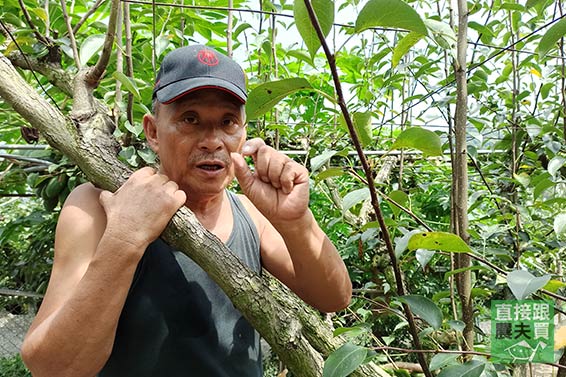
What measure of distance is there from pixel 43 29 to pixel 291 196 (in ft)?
4.34

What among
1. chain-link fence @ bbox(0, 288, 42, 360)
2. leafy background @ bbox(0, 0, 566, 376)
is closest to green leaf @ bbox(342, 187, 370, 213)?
leafy background @ bbox(0, 0, 566, 376)

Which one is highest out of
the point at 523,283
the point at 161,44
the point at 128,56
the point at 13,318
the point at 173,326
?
the point at 161,44

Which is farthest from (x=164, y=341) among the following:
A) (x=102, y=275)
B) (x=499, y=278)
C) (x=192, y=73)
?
(x=499, y=278)

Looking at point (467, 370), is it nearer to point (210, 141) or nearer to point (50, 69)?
point (210, 141)

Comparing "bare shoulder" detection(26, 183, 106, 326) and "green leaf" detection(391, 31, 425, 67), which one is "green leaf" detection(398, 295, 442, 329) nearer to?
"green leaf" detection(391, 31, 425, 67)

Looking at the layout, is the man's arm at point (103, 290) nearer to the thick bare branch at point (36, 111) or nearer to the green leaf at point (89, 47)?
the thick bare branch at point (36, 111)

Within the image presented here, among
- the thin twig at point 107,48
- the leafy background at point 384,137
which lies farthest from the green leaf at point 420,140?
the thin twig at point 107,48

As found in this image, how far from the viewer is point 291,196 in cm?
89

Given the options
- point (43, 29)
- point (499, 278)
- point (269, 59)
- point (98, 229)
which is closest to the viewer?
point (98, 229)

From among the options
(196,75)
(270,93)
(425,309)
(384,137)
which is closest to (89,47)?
(196,75)

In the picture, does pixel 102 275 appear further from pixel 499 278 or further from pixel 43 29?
pixel 43 29

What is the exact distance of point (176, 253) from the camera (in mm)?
1111

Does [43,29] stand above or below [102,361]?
above

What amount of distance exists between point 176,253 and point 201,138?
9.5 inches
